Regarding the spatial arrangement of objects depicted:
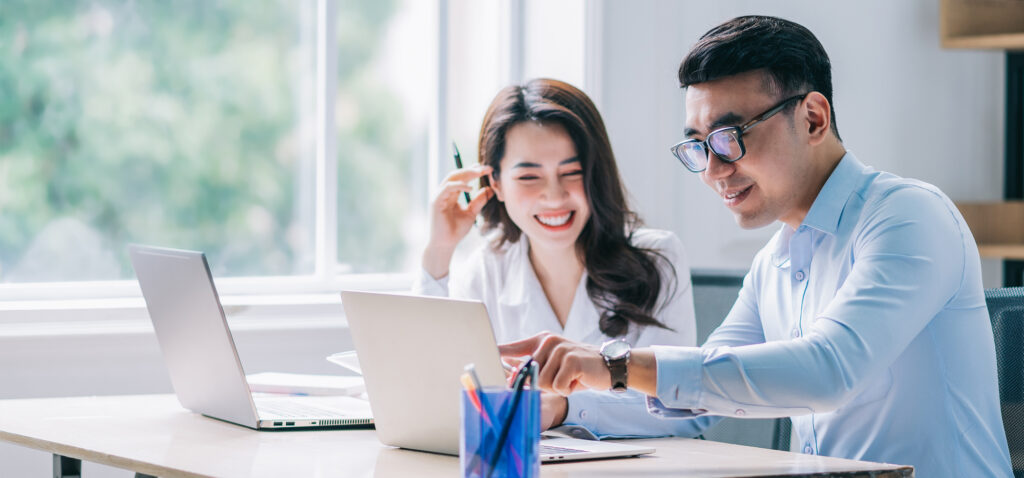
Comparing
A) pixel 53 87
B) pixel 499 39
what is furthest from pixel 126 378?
pixel 499 39

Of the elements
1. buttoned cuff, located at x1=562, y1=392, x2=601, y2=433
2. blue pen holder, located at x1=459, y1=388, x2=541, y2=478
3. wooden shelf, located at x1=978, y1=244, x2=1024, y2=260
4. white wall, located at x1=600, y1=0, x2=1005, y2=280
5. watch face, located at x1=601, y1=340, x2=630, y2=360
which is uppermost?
white wall, located at x1=600, y1=0, x2=1005, y2=280

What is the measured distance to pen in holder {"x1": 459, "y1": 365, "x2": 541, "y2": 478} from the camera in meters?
1.04

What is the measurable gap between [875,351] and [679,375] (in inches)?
9.7

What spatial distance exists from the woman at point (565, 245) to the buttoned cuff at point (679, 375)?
0.71 meters

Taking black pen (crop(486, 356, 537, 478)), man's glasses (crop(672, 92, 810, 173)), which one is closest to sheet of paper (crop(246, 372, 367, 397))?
man's glasses (crop(672, 92, 810, 173))

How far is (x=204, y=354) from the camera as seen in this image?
1588 mm

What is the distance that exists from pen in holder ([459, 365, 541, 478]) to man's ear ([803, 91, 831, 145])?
2.23ft

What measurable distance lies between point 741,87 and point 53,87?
1.79 m

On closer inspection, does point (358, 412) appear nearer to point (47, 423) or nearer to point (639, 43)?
point (47, 423)

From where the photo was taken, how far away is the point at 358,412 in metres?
1.63

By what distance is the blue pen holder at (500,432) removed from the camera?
104cm

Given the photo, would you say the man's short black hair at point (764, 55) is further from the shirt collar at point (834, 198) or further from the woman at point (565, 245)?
the woman at point (565, 245)

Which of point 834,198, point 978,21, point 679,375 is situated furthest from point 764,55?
point 978,21

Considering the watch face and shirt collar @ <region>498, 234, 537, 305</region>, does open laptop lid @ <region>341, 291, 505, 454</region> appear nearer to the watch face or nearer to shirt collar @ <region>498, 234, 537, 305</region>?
the watch face
